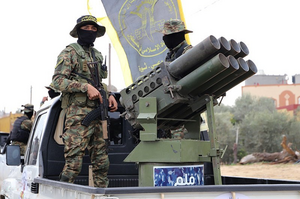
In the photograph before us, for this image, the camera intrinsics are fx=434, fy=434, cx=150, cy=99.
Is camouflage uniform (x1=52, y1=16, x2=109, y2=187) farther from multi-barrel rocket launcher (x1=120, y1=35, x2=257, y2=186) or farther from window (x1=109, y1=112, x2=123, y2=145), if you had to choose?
multi-barrel rocket launcher (x1=120, y1=35, x2=257, y2=186)

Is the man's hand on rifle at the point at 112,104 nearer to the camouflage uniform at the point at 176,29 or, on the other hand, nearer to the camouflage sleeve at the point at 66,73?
the camouflage sleeve at the point at 66,73

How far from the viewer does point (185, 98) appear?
3.71 meters

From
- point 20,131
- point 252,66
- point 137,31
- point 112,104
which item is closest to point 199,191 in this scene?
point 252,66

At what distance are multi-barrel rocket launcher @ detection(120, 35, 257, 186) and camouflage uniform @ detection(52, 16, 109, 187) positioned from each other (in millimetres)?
635

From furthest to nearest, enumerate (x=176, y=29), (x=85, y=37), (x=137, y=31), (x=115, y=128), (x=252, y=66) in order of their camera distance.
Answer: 1. (x=137, y=31)
2. (x=115, y=128)
3. (x=85, y=37)
4. (x=176, y=29)
5. (x=252, y=66)

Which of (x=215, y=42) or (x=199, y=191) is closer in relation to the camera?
(x=199, y=191)

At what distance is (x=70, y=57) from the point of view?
174 inches

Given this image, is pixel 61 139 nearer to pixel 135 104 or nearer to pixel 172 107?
pixel 135 104

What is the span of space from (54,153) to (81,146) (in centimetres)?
44

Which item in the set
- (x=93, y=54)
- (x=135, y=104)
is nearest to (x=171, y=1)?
(x=93, y=54)

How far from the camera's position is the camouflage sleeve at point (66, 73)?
4.28m

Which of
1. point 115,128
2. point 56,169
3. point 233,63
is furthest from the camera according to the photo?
point 115,128

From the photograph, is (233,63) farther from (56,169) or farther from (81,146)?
(56,169)

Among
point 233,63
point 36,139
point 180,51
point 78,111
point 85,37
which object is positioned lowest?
point 36,139
